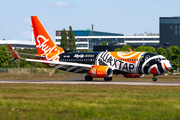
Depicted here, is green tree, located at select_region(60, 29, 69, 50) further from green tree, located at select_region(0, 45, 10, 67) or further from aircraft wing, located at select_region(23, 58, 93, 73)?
aircraft wing, located at select_region(23, 58, 93, 73)

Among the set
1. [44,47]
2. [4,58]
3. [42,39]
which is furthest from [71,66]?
[4,58]

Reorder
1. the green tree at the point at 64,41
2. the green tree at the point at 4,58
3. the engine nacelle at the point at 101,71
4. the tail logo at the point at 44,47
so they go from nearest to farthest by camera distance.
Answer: the engine nacelle at the point at 101,71
the tail logo at the point at 44,47
the green tree at the point at 4,58
the green tree at the point at 64,41

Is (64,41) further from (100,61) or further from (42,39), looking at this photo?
(100,61)

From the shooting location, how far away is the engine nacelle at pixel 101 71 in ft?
155

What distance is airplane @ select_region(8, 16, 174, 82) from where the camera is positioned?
1866 inches

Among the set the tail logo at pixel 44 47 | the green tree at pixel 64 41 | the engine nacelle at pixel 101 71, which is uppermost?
the green tree at pixel 64 41

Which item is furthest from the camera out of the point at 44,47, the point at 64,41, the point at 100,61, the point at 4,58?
the point at 64,41

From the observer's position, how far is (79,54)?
53.6 meters

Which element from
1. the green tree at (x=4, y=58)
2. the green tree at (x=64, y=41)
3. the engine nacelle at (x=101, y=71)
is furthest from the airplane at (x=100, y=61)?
the green tree at (x=64, y=41)

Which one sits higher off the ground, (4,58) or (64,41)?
(64,41)

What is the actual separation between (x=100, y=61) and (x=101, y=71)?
3518mm

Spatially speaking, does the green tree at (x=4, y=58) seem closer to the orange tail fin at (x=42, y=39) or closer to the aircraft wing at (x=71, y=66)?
the orange tail fin at (x=42, y=39)

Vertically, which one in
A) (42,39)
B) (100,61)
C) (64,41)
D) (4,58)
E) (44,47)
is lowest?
(4,58)

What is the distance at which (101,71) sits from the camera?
47.5 metres
